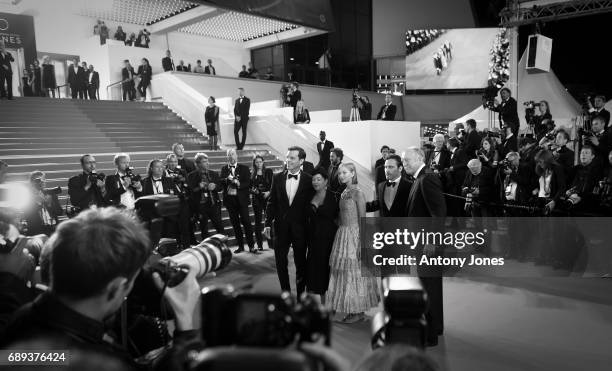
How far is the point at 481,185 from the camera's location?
659cm

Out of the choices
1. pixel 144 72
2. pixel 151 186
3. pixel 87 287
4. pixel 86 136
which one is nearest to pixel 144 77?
pixel 144 72

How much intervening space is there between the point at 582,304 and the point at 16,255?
16.6 ft

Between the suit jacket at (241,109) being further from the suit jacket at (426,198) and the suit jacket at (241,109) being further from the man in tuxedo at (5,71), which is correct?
the suit jacket at (426,198)

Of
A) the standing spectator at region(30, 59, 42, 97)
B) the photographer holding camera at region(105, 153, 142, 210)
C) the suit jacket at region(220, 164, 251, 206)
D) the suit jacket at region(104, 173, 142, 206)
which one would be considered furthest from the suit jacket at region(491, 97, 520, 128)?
the standing spectator at region(30, 59, 42, 97)

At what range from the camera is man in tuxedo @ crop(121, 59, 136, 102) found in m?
15.4

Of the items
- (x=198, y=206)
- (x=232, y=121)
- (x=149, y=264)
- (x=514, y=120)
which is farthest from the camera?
(x=232, y=121)

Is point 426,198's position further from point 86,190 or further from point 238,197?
point 86,190

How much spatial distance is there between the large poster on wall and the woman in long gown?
18.4 m

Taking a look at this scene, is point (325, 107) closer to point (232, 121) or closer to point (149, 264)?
point (232, 121)

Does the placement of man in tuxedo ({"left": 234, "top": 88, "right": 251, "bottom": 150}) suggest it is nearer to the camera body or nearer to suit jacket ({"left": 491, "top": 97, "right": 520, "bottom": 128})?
suit jacket ({"left": 491, "top": 97, "right": 520, "bottom": 128})

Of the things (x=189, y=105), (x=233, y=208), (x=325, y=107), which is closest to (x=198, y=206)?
(x=233, y=208)

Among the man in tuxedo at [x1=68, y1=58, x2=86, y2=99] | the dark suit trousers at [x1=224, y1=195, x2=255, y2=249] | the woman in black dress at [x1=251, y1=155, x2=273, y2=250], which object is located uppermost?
the man in tuxedo at [x1=68, y1=58, x2=86, y2=99]

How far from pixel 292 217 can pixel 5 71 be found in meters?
10.6

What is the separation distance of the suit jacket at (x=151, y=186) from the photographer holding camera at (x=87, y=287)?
5.30 metres
